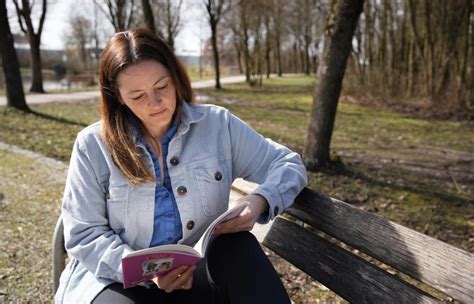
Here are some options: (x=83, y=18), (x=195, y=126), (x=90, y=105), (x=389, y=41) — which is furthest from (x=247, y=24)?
(x=195, y=126)

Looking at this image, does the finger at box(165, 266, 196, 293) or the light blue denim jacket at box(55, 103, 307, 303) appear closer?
the finger at box(165, 266, 196, 293)

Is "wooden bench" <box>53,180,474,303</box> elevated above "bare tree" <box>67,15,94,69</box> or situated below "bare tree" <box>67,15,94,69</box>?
below

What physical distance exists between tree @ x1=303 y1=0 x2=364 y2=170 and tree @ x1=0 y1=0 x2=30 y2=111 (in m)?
9.51

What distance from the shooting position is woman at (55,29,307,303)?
179 cm

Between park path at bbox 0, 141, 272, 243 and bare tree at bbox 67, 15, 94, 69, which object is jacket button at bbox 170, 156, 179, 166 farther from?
bare tree at bbox 67, 15, 94, 69

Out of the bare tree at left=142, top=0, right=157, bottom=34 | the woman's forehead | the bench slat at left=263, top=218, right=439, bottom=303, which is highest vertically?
the bare tree at left=142, top=0, right=157, bottom=34

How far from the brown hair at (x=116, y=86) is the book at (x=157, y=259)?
17.0 inches

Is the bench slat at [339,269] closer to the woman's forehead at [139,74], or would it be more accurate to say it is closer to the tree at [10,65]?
the woman's forehead at [139,74]

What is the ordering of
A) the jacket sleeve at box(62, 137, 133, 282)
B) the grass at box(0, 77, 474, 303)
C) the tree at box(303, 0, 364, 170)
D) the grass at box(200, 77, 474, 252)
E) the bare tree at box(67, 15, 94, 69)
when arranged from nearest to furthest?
the jacket sleeve at box(62, 137, 133, 282) < the grass at box(0, 77, 474, 303) < the grass at box(200, 77, 474, 252) < the tree at box(303, 0, 364, 170) < the bare tree at box(67, 15, 94, 69)

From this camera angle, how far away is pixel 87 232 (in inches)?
72.5

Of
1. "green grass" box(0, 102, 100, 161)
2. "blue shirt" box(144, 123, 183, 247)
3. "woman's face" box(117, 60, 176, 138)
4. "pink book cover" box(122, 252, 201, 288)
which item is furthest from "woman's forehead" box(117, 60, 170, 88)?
"green grass" box(0, 102, 100, 161)

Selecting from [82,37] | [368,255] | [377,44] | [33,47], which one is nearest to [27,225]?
[368,255]

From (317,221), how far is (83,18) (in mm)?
42734

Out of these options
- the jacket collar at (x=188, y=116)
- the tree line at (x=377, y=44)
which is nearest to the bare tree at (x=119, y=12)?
the tree line at (x=377, y=44)
